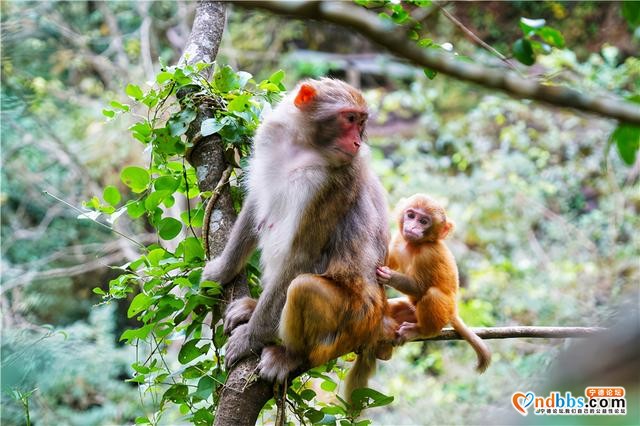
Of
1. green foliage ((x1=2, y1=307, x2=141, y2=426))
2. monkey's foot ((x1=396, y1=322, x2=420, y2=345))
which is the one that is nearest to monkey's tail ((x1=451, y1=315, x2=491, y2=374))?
monkey's foot ((x1=396, y1=322, x2=420, y2=345))

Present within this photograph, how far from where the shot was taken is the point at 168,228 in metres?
4.29

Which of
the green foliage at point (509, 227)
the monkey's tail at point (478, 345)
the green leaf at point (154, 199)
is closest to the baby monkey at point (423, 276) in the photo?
the monkey's tail at point (478, 345)

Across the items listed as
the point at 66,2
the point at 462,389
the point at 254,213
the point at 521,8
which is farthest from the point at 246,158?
the point at 521,8

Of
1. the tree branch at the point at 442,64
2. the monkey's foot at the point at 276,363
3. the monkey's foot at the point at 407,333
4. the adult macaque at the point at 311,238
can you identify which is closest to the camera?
the tree branch at the point at 442,64

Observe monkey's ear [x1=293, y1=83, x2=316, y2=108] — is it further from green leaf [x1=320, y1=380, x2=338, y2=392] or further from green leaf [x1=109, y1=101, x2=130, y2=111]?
green leaf [x1=320, y1=380, x2=338, y2=392]

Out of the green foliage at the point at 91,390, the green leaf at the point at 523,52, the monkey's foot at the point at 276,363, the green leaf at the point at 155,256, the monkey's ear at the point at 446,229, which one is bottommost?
the green foliage at the point at 91,390

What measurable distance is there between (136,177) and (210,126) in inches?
23.2

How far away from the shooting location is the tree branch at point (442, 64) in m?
1.09

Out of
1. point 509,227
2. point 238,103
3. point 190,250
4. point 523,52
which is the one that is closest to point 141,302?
point 190,250

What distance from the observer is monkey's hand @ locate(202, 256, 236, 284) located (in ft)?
13.8

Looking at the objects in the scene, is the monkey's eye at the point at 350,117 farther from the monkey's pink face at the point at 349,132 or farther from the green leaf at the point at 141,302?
the green leaf at the point at 141,302

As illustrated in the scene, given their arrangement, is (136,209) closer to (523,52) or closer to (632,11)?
(523,52)

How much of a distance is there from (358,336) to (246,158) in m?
1.43

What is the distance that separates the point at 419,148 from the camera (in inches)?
577
